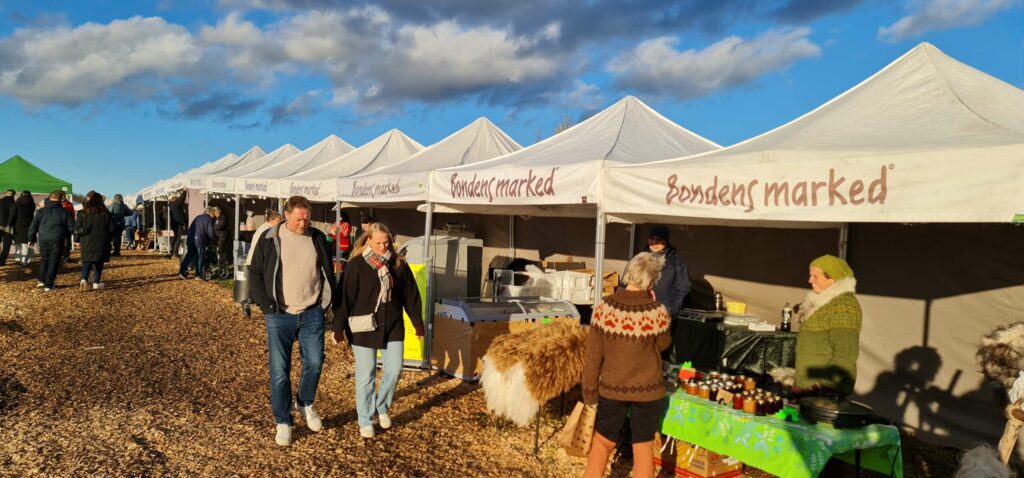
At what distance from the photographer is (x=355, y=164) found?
12273 millimetres

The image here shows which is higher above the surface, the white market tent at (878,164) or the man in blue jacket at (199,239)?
the white market tent at (878,164)

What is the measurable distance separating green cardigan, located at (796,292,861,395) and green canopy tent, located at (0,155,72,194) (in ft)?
80.2

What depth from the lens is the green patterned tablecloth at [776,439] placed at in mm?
3180

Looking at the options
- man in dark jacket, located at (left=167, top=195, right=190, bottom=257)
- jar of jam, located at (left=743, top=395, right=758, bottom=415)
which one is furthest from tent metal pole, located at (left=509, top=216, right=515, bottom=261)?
man in dark jacket, located at (left=167, top=195, right=190, bottom=257)

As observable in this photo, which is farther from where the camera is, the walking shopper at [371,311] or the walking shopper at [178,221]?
the walking shopper at [178,221]

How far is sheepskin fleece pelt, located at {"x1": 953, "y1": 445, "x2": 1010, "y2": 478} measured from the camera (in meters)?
3.56

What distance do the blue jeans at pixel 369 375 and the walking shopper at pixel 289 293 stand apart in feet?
0.97

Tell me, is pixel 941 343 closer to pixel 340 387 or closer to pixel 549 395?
pixel 549 395

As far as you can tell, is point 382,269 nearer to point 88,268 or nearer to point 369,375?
point 369,375

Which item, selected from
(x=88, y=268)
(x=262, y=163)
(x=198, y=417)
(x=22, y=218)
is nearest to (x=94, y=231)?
(x=88, y=268)

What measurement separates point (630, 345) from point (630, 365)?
108 millimetres

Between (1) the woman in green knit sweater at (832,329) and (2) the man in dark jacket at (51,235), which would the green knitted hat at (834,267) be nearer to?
(1) the woman in green knit sweater at (832,329)

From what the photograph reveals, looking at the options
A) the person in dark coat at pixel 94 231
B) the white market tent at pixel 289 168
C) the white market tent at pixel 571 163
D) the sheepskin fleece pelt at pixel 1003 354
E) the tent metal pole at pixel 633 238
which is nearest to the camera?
the sheepskin fleece pelt at pixel 1003 354

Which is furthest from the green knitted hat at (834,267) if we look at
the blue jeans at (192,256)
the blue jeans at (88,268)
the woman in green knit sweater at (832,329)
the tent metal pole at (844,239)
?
the blue jeans at (192,256)
